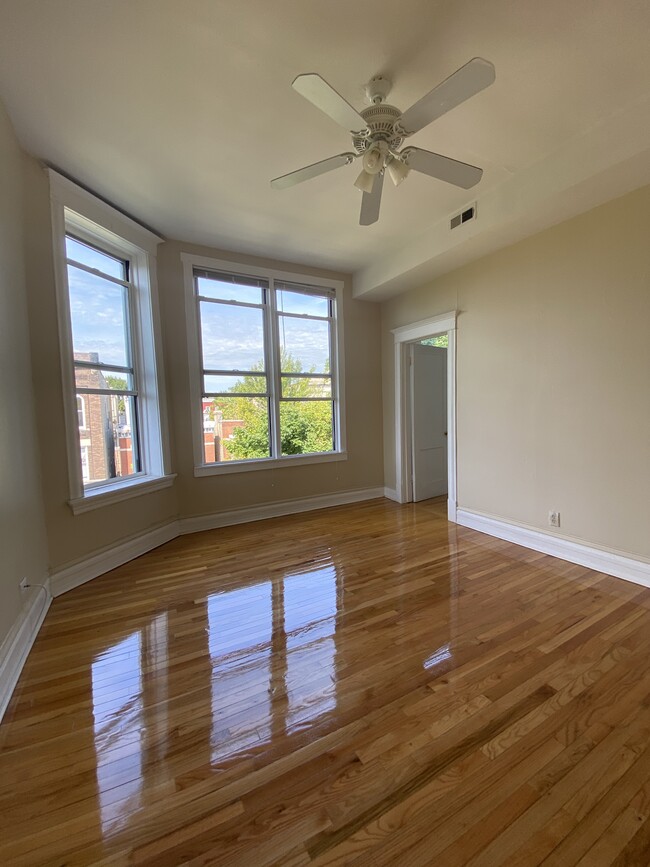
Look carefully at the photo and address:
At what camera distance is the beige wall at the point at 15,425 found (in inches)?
73.7

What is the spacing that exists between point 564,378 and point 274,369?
2.94m

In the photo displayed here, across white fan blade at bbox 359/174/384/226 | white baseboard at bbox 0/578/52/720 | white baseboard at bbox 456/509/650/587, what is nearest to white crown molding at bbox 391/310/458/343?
white fan blade at bbox 359/174/384/226

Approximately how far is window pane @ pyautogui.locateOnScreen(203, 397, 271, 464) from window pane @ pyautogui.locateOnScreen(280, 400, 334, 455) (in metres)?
0.24

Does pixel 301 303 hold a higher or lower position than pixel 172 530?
higher

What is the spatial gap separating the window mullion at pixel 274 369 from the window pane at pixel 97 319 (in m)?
1.52

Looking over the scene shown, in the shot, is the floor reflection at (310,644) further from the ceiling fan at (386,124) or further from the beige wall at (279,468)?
the ceiling fan at (386,124)

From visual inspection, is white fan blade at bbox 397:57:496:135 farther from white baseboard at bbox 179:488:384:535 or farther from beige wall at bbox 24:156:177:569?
white baseboard at bbox 179:488:384:535

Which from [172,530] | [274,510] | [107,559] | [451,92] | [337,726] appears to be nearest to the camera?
[337,726]

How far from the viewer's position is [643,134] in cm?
201

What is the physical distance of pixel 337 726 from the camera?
1435 millimetres

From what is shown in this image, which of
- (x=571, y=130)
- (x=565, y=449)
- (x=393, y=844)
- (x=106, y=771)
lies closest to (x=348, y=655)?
(x=393, y=844)

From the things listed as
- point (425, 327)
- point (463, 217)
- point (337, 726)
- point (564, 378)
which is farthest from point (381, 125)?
point (337, 726)

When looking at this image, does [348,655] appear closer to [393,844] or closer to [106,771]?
[393,844]

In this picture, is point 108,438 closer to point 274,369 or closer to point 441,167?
point 274,369
